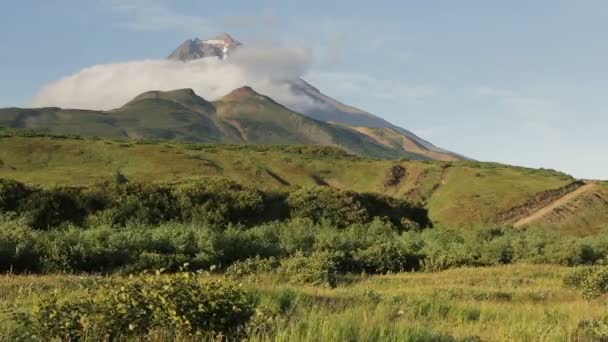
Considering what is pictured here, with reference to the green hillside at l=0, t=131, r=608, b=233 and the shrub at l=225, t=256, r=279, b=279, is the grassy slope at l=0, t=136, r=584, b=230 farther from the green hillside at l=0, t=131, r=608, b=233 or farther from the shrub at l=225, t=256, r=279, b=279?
the shrub at l=225, t=256, r=279, b=279

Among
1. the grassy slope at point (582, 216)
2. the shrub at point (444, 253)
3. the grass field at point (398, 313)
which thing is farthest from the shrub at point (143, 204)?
the grassy slope at point (582, 216)

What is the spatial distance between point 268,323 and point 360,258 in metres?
20.9

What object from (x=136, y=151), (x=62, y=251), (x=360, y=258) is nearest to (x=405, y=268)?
(x=360, y=258)

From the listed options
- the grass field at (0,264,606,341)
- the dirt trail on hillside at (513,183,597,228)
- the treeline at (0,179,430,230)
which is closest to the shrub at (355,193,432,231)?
the treeline at (0,179,430,230)

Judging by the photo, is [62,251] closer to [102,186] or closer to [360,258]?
[360,258]

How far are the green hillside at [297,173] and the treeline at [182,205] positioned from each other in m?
29.8

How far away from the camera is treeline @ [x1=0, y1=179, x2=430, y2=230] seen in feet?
120

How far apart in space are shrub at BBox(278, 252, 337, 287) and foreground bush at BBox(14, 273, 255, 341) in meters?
11.8

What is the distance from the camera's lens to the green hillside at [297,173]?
86750 mm

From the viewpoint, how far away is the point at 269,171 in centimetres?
10731

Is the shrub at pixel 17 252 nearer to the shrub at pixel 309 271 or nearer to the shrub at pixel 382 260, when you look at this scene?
the shrub at pixel 309 271

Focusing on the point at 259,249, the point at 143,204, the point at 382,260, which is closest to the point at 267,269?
the point at 259,249

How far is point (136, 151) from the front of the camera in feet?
338

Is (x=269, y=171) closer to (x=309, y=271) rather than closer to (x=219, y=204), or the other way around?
(x=219, y=204)
